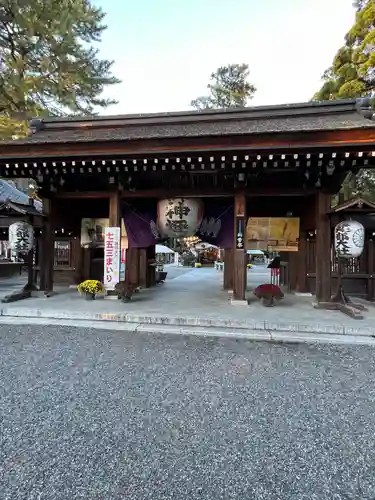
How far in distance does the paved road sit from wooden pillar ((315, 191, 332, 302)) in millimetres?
2989

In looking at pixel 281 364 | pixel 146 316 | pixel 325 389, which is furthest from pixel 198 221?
pixel 325 389

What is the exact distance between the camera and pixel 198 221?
795 cm

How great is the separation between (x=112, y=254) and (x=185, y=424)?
5450mm

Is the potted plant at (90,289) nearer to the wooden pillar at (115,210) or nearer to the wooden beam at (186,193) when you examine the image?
the wooden pillar at (115,210)

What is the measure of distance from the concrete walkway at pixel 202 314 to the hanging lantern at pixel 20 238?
1324 mm

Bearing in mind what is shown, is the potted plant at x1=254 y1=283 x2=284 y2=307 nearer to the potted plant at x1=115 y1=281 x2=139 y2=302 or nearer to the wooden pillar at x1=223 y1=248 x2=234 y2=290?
the wooden pillar at x1=223 y1=248 x2=234 y2=290

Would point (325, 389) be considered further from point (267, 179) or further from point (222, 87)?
point (222, 87)

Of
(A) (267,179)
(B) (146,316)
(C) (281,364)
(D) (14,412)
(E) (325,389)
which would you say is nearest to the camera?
(D) (14,412)

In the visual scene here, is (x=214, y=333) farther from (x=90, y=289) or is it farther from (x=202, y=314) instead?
(x=90, y=289)

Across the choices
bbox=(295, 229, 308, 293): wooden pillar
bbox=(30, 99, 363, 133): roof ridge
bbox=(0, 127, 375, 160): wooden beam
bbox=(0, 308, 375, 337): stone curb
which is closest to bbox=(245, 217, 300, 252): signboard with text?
bbox=(295, 229, 308, 293): wooden pillar

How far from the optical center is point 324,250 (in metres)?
6.77

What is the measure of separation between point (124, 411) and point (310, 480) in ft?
4.79

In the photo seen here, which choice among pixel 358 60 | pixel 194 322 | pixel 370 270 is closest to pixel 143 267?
pixel 194 322

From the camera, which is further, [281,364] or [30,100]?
[30,100]
